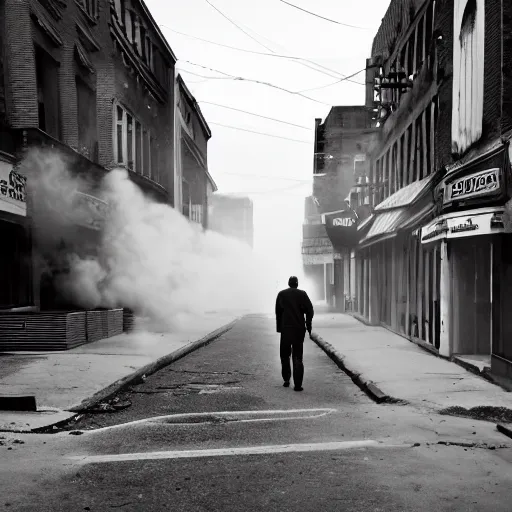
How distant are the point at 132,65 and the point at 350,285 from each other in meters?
13.6

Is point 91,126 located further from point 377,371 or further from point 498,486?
point 498,486

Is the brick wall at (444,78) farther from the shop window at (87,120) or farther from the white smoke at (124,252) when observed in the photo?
the shop window at (87,120)

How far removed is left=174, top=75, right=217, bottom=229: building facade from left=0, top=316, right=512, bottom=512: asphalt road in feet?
92.4

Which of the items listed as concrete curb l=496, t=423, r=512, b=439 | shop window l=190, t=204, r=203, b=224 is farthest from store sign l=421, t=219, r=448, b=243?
shop window l=190, t=204, r=203, b=224

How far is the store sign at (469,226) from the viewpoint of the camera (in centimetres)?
1006

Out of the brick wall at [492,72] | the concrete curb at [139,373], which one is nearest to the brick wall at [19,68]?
the concrete curb at [139,373]

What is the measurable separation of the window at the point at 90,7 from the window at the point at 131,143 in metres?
3.20

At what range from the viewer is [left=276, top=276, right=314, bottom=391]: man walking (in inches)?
387

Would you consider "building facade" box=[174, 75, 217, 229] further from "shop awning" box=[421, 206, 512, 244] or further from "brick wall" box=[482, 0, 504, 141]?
"brick wall" box=[482, 0, 504, 141]

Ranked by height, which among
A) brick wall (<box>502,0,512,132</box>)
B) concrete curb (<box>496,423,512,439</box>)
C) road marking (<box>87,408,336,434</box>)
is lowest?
road marking (<box>87,408,336,434</box>)

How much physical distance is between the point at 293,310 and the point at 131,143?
1789 cm

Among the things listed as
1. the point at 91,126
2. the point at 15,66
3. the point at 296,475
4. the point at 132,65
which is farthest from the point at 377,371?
the point at 132,65

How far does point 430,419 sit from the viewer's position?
738 cm

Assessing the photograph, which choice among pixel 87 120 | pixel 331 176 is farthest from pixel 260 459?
pixel 331 176
